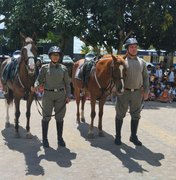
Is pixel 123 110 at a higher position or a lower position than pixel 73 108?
higher

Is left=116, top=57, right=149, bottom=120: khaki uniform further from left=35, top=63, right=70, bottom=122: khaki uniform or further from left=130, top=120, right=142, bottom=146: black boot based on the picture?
left=35, top=63, right=70, bottom=122: khaki uniform

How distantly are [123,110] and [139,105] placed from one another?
33cm

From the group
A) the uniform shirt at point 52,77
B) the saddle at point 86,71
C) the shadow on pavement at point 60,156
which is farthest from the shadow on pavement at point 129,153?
the uniform shirt at point 52,77

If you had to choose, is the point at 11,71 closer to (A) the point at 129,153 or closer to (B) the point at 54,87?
(B) the point at 54,87

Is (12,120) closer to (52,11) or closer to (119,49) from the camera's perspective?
(52,11)

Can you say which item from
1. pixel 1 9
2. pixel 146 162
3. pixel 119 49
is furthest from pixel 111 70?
pixel 1 9

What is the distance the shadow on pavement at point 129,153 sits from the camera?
6.05m

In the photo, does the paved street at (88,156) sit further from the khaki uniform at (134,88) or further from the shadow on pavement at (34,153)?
the khaki uniform at (134,88)

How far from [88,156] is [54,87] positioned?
1.39m

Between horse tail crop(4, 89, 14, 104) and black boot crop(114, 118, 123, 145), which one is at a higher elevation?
horse tail crop(4, 89, 14, 104)

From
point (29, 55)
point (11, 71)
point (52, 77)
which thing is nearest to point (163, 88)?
point (11, 71)

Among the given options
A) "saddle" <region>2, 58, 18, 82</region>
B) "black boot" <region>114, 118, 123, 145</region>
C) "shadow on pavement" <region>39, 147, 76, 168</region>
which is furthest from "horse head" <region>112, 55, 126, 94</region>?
"saddle" <region>2, 58, 18, 82</region>

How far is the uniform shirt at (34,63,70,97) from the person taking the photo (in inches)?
265

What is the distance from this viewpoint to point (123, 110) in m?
7.11
